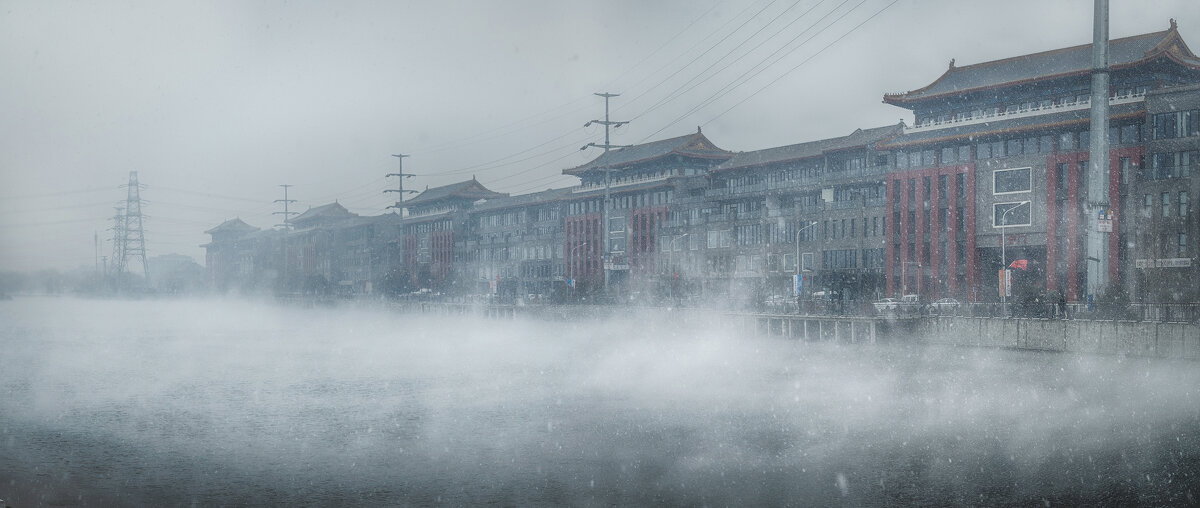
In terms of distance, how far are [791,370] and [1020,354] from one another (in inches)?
423

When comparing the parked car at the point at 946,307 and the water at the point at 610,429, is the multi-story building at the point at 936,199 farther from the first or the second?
the water at the point at 610,429

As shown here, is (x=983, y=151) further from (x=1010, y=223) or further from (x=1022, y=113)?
(x=1010, y=223)

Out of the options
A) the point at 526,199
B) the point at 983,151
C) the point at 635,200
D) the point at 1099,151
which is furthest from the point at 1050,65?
the point at 526,199

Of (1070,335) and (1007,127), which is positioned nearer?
(1070,335)

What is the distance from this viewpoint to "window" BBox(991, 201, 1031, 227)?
7675 cm

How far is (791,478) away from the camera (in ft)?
72.1

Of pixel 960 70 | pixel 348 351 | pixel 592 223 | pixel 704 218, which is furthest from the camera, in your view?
pixel 592 223

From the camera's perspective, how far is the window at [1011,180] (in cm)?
7625

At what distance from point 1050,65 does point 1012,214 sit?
11652 millimetres

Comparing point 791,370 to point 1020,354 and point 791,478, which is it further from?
point 791,478

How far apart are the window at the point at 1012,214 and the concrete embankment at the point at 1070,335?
29.7m

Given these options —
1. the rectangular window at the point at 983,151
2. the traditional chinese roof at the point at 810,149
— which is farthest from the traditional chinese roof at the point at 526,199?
the rectangular window at the point at 983,151

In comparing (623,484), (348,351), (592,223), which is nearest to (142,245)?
(592,223)

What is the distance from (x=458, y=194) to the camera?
150875 mm
